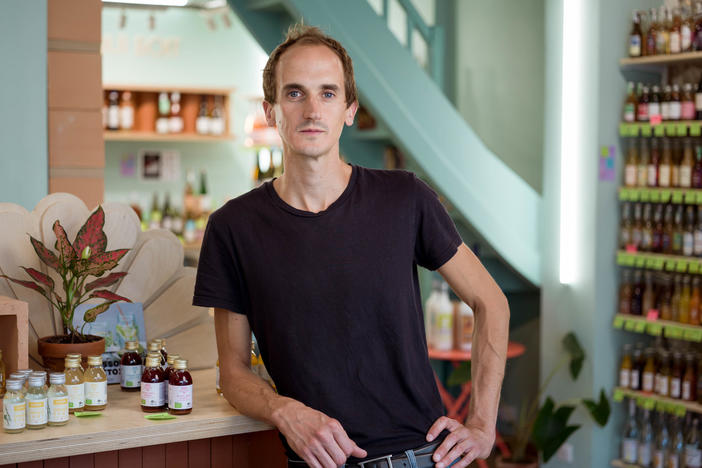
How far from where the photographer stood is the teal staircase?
4566 mm

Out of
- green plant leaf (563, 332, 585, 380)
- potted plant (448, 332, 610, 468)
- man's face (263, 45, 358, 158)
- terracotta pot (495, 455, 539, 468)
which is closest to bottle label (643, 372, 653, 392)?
potted plant (448, 332, 610, 468)

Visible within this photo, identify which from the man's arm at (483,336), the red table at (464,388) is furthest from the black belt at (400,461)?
the red table at (464,388)

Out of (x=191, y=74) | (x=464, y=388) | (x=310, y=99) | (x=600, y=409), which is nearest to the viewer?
(x=310, y=99)

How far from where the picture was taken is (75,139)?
132 inches

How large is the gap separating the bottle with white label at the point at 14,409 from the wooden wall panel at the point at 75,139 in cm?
158

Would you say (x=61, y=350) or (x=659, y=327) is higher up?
(x=61, y=350)

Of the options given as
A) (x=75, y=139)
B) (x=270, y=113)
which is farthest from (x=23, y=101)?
(x=270, y=113)

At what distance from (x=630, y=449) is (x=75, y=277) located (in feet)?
10.4

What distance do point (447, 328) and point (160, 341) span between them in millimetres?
2664

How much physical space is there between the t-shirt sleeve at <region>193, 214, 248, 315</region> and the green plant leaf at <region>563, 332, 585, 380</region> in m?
2.88

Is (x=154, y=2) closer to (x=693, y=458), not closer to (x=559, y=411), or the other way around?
(x=559, y=411)

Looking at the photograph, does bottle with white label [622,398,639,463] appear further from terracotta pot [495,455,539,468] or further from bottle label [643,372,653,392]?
terracotta pot [495,455,539,468]

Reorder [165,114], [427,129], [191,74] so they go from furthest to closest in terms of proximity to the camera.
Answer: [191,74] → [165,114] → [427,129]

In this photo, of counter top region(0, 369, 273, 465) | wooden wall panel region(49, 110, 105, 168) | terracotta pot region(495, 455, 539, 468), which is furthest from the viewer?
terracotta pot region(495, 455, 539, 468)
